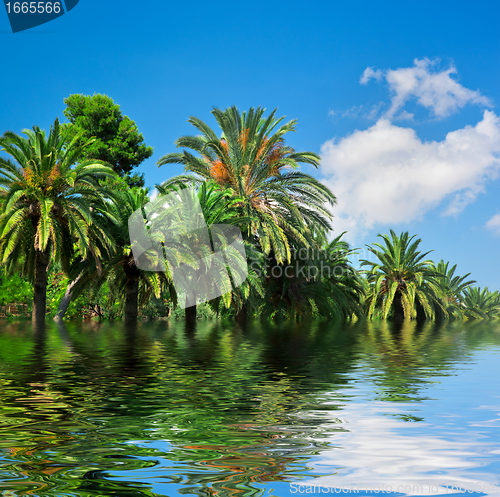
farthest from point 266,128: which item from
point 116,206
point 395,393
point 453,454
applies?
point 453,454

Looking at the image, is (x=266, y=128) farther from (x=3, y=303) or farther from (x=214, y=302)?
(x=3, y=303)

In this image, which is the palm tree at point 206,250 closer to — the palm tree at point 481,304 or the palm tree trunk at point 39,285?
the palm tree trunk at point 39,285

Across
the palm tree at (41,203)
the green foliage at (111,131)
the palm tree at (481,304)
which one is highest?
the green foliage at (111,131)

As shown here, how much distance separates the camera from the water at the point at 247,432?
8.87 ft

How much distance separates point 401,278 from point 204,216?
21196 millimetres

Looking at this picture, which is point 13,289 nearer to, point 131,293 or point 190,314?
point 131,293

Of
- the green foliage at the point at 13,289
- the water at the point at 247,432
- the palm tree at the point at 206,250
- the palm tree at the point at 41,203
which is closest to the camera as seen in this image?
the water at the point at 247,432

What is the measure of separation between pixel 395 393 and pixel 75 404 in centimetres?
320

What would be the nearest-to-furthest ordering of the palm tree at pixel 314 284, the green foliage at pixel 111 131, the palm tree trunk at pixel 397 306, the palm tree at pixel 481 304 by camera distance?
the palm tree at pixel 314 284 < the palm tree trunk at pixel 397 306 < the green foliage at pixel 111 131 < the palm tree at pixel 481 304

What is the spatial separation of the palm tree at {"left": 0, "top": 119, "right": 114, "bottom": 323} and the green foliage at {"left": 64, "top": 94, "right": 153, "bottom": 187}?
870 inches

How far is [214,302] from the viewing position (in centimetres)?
2612

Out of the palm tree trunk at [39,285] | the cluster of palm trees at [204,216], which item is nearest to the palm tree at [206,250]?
the cluster of palm trees at [204,216]

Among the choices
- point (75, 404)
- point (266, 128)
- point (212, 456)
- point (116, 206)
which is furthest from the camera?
point (266, 128)

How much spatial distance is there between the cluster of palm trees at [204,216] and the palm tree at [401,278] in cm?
102
